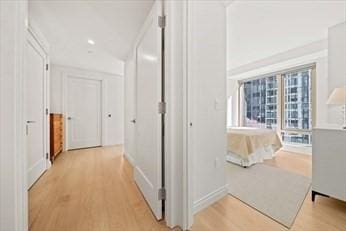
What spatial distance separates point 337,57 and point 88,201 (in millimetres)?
4105

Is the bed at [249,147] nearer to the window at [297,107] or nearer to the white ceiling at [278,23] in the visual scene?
the window at [297,107]

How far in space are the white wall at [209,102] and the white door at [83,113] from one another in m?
4.24

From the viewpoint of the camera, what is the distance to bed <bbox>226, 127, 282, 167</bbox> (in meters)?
3.30

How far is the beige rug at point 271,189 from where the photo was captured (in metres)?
1.87

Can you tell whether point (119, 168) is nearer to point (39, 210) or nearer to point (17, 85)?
point (39, 210)

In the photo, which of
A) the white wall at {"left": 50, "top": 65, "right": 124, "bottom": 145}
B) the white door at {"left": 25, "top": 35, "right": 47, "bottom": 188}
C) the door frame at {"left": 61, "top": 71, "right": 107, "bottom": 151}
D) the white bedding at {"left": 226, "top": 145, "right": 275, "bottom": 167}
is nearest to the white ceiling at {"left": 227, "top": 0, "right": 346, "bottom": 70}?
the white bedding at {"left": 226, "top": 145, "right": 275, "bottom": 167}

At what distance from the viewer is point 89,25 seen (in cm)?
285

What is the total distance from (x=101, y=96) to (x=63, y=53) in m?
1.66

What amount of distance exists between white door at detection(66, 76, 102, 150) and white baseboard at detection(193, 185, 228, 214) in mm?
4240

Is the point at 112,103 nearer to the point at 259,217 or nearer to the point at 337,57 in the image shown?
the point at 259,217

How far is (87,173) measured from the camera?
3.04 meters

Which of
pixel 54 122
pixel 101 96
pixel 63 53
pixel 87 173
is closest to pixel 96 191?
pixel 87 173

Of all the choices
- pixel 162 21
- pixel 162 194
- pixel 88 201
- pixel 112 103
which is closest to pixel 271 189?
pixel 162 194

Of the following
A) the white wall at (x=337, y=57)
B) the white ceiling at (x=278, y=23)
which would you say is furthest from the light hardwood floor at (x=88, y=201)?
the white wall at (x=337, y=57)
